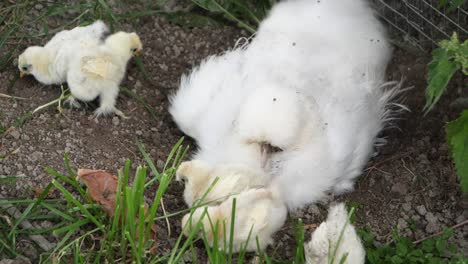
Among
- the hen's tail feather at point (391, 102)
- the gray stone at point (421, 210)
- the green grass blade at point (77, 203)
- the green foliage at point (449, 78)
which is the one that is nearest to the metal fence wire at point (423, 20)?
the hen's tail feather at point (391, 102)

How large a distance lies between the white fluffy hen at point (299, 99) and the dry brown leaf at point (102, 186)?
1.40ft

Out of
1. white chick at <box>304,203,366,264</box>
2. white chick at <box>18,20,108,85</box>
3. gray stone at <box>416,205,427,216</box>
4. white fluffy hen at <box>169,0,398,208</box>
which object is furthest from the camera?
white chick at <box>18,20,108,85</box>

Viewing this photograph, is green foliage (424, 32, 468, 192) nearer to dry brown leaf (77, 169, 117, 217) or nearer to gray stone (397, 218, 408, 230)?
gray stone (397, 218, 408, 230)

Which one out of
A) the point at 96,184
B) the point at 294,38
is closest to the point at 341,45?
the point at 294,38

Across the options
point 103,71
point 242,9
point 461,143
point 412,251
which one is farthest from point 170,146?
point 461,143

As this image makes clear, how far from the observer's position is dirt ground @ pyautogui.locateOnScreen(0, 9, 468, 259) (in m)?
3.12

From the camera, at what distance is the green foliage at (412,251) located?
2.86 meters

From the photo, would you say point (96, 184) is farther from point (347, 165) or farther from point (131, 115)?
point (347, 165)

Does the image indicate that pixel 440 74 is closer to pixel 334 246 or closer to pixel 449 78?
pixel 449 78

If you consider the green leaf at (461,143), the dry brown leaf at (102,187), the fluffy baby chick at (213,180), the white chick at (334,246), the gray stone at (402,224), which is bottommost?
the dry brown leaf at (102,187)

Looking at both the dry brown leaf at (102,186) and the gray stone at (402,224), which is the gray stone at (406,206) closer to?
the gray stone at (402,224)

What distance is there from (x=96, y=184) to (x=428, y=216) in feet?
4.47

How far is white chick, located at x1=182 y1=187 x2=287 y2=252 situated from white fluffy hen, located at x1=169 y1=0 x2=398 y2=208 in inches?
7.6

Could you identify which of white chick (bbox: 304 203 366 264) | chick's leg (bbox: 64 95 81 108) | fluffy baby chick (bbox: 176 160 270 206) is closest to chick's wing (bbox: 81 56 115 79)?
chick's leg (bbox: 64 95 81 108)
